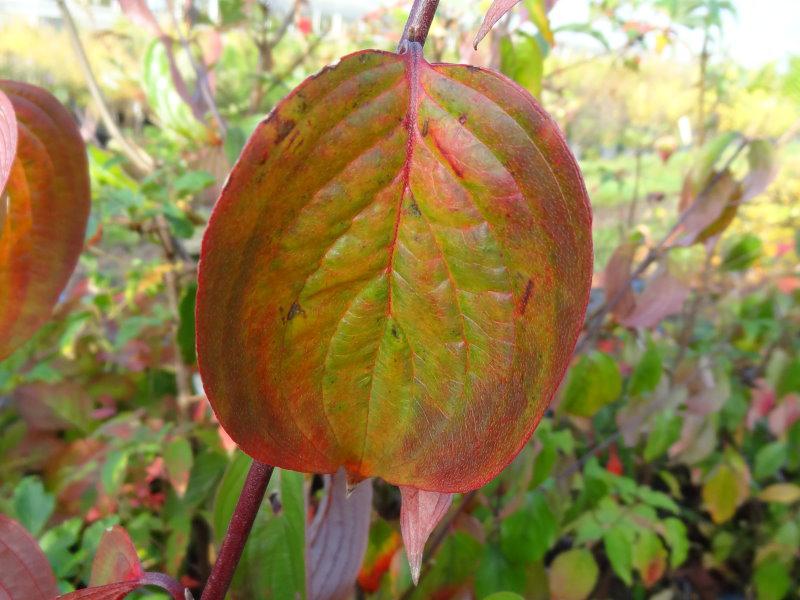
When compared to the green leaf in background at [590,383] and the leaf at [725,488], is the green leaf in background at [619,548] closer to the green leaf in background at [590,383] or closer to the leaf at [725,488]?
the green leaf in background at [590,383]

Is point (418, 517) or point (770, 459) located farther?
point (770, 459)

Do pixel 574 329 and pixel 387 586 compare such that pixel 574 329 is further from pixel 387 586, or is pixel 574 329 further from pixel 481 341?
pixel 387 586

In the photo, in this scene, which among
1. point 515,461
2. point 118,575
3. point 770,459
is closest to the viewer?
point 118,575

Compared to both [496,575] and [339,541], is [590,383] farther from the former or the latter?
[339,541]

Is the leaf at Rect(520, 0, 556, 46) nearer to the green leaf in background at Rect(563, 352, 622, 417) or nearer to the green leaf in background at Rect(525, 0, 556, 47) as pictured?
the green leaf in background at Rect(525, 0, 556, 47)

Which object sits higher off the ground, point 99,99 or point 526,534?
point 99,99

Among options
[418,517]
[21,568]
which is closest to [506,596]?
[418,517]

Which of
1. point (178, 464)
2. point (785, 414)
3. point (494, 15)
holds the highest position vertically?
point (494, 15)
